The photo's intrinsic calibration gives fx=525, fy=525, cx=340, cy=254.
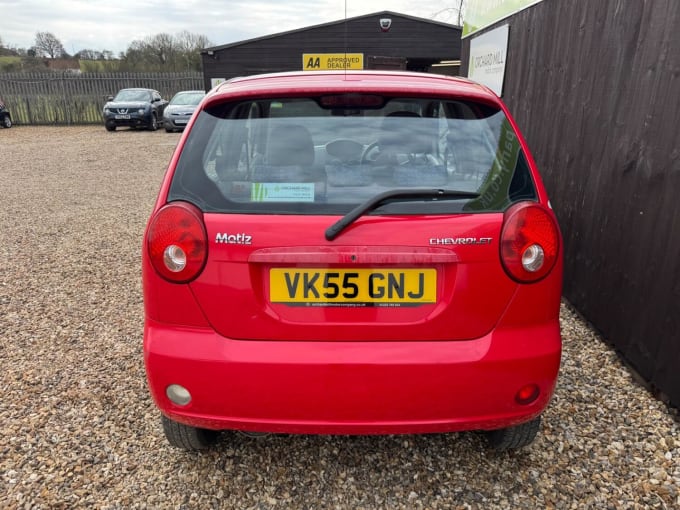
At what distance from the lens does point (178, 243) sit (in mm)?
1870

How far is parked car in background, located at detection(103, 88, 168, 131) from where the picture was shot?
19.9 meters

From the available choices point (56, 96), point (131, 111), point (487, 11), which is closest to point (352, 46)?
point (131, 111)

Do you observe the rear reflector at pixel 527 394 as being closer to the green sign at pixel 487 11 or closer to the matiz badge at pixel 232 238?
the matiz badge at pixel 232 238

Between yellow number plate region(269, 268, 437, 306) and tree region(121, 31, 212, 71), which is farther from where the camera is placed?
tree region(121, 31, 212, 71)

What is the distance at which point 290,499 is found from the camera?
2.23 metres

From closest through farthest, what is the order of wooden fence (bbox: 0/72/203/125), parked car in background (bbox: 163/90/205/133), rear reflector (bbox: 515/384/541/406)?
rear reflector (bbox: 515/384/541/406) → parked car in background (bbox: 163/90/205/133) → wooden fence (bbox: 0/72/203/125)

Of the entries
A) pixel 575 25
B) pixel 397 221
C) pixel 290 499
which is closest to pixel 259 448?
pixel 290 499

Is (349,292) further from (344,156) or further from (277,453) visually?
(277,453)

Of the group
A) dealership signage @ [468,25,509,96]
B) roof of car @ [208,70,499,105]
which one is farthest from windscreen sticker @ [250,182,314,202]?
dealership signage @ [468,25,509,96]

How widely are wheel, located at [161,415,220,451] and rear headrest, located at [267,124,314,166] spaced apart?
1.20 meters

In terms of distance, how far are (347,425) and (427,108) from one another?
126cm

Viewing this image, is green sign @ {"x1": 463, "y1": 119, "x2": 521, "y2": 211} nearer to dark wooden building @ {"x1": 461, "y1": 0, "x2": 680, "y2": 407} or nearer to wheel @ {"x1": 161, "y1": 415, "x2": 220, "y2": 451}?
dark wooden building @ {"x1": 461, "y1": 0, "x2": 680, "y2": 407}

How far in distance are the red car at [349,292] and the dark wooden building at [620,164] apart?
1394 mm

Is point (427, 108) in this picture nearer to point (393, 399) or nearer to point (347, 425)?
point (393, 399)
